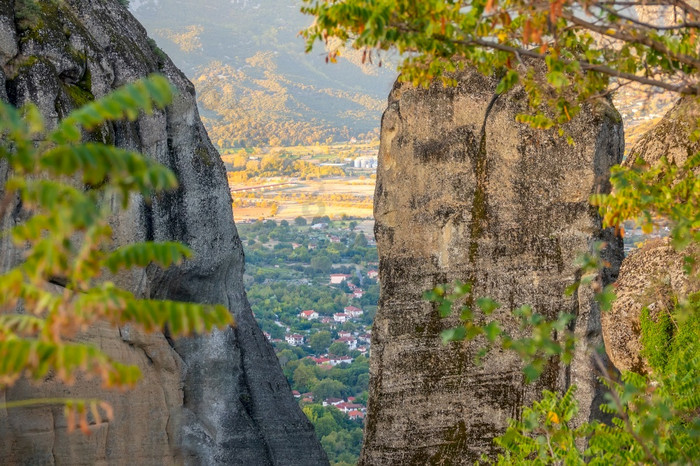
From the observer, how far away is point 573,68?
6.95m

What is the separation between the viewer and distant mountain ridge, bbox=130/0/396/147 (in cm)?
6091

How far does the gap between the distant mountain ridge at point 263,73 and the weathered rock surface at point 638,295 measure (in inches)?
1691

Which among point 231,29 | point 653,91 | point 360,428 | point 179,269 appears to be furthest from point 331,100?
point 653,91

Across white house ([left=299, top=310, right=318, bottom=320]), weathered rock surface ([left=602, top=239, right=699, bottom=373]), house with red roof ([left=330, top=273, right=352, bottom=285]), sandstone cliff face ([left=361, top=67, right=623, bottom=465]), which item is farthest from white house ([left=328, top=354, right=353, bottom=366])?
weathered rock surface ([left=602, top=239, right=699, bottom=373])

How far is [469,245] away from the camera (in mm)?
13461

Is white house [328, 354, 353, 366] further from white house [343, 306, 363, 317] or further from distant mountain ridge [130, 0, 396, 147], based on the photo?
distant mountain ridge [130, 0, 396, 147]

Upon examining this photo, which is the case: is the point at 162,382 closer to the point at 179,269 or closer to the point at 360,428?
the point at 179,269

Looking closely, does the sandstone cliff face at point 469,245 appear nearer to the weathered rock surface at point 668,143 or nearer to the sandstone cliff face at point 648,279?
the sandstone cliff face at point 648,279

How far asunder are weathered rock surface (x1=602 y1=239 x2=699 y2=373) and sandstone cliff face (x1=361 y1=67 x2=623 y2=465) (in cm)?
36

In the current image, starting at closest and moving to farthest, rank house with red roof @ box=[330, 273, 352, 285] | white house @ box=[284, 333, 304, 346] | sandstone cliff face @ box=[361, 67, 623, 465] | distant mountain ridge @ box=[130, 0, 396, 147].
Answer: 1. sandstone cliff face @ box=[361, 67, 623, 465]
2. white house @ box=[284, 333, 304, 346]
3. house with red roof @ box=[330, 273, 352, 285]
4. distant mountain ridge @ box=[130, 0, 396, 147]

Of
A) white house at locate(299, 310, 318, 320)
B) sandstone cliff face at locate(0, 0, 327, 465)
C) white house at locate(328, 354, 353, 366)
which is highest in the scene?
sandstone cliff face at locate(0, 0, 327, 465)

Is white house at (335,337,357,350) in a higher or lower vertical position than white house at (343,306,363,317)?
lower

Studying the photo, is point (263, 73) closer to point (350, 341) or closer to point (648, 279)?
point (350, 341)

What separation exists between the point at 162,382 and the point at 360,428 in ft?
36.2
